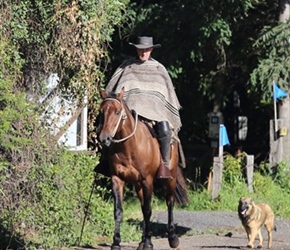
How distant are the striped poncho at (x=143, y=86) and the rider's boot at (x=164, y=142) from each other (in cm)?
14

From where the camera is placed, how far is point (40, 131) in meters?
13.1

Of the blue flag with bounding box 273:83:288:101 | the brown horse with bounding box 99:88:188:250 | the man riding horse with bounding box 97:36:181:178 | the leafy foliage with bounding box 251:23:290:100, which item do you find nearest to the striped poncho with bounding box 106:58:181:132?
the man riding horse with bounding box 97:36:181:178

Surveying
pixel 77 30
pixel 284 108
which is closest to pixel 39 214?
pixel 77 30

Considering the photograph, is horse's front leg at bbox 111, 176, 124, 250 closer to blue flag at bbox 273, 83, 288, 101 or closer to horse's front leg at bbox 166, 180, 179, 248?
horse's front leg at bbox 166, 180, 179, 248

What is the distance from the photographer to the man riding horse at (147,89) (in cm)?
1275

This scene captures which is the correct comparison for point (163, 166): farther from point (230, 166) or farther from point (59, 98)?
point (230, 166)

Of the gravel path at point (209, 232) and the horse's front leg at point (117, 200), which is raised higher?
the horse's front leg at point (117, 200)

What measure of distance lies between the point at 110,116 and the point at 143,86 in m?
1.55

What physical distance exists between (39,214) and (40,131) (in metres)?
1.23

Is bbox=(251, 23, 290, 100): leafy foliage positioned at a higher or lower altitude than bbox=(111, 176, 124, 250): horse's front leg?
higher

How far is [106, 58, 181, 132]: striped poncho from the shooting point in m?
12.8

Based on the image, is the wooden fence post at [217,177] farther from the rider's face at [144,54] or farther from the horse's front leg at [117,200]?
the horse's front leg at [117,200]

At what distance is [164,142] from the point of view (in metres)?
12.7

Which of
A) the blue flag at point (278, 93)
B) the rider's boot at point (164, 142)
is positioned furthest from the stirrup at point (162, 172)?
the blue flag at point (278, 93)
